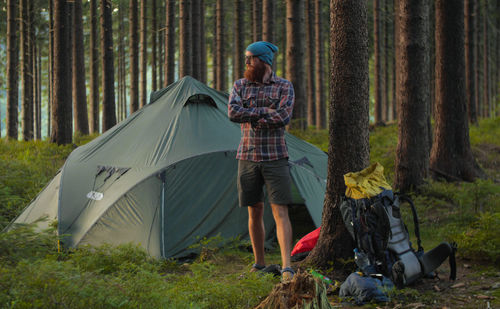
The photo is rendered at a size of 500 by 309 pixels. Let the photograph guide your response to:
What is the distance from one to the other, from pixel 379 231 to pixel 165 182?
2.82 m

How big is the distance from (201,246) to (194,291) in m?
2.30

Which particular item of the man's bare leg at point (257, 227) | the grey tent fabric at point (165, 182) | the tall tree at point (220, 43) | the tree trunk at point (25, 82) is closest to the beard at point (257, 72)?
the man's bare leg at point (257, 227)

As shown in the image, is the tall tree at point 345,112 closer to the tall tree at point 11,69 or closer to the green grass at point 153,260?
the green grass at point 153,260

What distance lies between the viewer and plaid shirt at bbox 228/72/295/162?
4.63m

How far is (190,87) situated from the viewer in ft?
23.6

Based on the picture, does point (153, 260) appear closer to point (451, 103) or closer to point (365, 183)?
point (365, 183)

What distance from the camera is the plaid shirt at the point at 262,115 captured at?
463 centimetres

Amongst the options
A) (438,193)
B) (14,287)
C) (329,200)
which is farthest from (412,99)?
(14,287)

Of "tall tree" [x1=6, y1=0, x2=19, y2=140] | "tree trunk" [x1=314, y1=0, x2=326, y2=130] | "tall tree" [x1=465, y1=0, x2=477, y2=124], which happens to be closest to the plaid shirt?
"tall tree" [x1=6, y1=0, x2=19, y2=140]

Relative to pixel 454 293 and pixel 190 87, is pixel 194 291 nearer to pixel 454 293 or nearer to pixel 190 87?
pixel 454 293

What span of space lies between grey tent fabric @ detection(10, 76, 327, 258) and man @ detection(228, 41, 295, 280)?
151 centimetres

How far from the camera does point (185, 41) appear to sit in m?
14.4

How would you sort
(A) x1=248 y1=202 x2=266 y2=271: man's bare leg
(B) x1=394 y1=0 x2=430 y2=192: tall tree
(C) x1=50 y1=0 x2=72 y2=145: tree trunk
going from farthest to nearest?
(C) x1=50 y1=0 x2=72 y2=145: tree trunk, (B) x1=394 y1=0 x2=430 y2=192: tall tree, (A) x1=248 y1=202 x2=266 y2=271: man's bare leg

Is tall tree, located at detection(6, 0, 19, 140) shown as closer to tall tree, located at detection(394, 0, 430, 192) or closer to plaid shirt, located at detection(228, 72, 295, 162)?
tall tree, located at detection(394, 0, 430, 192)
